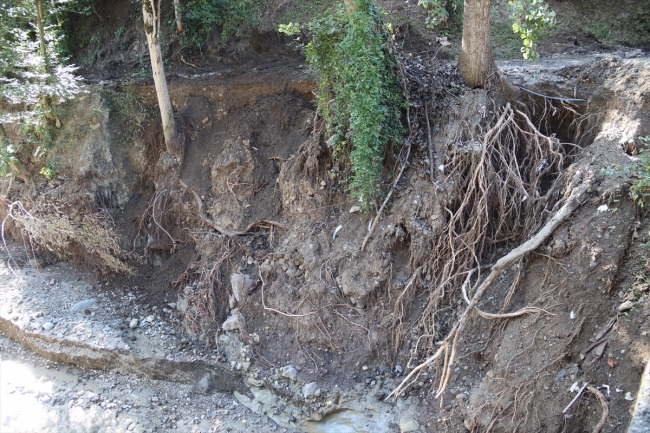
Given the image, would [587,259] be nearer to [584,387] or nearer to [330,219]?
[584,387]

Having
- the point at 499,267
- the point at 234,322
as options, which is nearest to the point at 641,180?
the point at 499,267

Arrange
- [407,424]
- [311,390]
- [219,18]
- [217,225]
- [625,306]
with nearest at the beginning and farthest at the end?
[625,306]
[407,424]
[311,390]
[217,225]
[219,18]

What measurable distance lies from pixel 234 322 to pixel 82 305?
2316 mm

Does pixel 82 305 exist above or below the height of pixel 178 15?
below

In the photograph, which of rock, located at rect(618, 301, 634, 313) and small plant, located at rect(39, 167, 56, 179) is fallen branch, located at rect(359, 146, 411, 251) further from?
small plant, located at rect(39, 167, 56, 179)

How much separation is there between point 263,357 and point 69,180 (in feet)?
14.1

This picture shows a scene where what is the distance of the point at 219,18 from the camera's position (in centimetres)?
883

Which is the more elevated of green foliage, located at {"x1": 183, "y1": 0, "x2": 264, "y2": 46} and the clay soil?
green foliage, located at {"x1": 183, "y1": 0, "x2": 264, "y2": 46}

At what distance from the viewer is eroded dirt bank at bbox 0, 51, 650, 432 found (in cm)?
506

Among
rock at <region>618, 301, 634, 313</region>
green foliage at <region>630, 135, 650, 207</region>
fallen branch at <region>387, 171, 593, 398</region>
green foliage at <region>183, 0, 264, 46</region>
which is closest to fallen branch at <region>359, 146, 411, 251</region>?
fallen branch at <region>387, 171, 593, 398</region>

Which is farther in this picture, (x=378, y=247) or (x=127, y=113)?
(x=127, y=113)

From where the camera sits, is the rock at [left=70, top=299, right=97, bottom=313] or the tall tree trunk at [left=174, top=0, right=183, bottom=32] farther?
the tall tree trunk at [left=174, top=0, right=183, bottom=32]

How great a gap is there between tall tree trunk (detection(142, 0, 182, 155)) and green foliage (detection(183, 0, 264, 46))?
128 centimetres

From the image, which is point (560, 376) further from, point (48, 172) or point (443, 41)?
point (48, 172)
